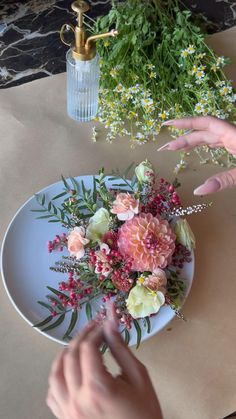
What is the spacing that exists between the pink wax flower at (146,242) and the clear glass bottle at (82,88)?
345 millimetres

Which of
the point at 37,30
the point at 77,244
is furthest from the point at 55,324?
the point at 37,30

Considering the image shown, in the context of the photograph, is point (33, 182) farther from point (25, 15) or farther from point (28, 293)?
point (25, 15)

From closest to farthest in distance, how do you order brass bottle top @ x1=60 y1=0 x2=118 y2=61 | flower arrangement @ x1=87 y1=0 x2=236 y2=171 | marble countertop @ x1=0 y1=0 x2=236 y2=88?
brass bottle top @ x1=60 y1=0 x2=118 y2=61
flower arrangement @ x1=87 y1=0 x2=236 y2=171
marble countertop @ x1=0 y1=0 x2=236 y2=88

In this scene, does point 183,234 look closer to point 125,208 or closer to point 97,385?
point 125,208

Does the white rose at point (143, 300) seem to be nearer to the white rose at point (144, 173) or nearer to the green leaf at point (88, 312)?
the green leaf at point (88, 312)

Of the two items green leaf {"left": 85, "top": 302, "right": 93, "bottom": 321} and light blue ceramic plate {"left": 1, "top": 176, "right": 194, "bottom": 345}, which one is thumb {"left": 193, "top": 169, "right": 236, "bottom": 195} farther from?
green leaf {"left": 85, "top": 302, "right": 93, "bottom": 321}

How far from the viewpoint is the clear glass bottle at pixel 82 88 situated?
3.03 ft

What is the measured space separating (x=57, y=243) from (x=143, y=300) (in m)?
0.18

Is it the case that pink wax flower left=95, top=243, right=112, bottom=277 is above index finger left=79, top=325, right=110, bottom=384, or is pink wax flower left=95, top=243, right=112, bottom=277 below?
above

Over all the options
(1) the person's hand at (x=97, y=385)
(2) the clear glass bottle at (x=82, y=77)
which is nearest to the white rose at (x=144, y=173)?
(2) the clear glass bottle at (x=82, y=77)

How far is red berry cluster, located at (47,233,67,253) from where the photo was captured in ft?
2.57

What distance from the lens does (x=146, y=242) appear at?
0.71 metres

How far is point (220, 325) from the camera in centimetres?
78

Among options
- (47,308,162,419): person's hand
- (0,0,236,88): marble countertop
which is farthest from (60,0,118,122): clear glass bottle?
(47,308,162,419): person's hand
